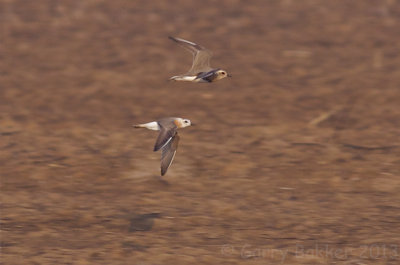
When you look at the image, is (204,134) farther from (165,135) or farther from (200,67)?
(165,135)

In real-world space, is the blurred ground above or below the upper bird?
below

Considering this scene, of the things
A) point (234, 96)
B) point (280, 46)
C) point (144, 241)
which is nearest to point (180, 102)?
point (234, 96)

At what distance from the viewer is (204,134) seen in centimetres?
1242

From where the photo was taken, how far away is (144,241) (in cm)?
882

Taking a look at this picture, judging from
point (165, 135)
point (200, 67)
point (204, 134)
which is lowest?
point (204, 134)

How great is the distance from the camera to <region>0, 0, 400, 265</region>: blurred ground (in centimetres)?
897

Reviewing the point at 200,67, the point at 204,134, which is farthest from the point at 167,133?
the point at 204,134

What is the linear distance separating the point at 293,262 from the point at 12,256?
107 inches

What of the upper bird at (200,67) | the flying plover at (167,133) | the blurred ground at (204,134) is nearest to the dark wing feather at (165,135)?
the flying plover at (167,133)

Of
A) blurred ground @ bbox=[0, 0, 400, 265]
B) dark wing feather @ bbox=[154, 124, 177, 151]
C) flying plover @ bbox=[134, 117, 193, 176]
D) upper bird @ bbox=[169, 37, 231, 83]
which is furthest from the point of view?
blurred ground @ bbox=[0, 0, 400, 265]

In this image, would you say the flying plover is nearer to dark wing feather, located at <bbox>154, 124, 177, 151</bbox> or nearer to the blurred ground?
dark wing feather, located at <bbox>154, 124, 177, 151</bbox>

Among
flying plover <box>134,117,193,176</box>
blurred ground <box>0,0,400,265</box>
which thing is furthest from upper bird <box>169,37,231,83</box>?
blurred ground <box>0,0,400,265</box>

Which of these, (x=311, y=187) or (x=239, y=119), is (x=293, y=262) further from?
(x=239, y=119)

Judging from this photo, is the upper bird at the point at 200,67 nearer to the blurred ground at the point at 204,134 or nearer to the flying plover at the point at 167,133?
the flying plover at the point at 167,133
